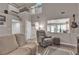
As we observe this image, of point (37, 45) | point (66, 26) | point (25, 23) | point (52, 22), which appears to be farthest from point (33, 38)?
point (66, 26)

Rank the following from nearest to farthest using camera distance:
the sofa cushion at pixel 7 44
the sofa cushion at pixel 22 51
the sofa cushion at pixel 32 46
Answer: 1. the sofa cushion at pixel 7 44
2. the sofa cushion at pixel 22 51
3. the sofa cushion at pixel 32 46

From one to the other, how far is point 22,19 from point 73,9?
3.19ft

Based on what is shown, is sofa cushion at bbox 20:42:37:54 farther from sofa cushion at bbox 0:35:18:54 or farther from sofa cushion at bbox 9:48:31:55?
sofa cushion at bbox 0:35:18:54

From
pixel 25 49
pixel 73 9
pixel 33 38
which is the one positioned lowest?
pixel 25 49

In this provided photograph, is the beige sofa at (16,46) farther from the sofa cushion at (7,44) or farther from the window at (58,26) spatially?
the window at (58,26)

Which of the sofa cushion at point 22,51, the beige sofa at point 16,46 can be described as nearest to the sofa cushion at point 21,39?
the beige sofa at point 16,46

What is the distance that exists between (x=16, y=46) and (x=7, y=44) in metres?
0.19

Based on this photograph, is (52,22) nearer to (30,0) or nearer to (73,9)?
(73,9)

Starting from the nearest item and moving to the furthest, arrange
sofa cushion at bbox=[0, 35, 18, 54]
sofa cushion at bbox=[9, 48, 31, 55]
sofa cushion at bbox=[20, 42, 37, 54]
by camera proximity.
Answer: sofa cushion at bbox=[0, 35, 18, 54] < sofa cushion at bbox=[9, 48, 31, 55] < sofa cushion at bbox=[20, 42, 37, 54]

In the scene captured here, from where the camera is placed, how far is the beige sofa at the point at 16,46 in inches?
76.8

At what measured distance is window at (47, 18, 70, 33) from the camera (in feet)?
6.97

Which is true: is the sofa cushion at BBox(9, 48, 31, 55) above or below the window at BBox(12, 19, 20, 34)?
below

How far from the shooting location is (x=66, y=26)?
212cm

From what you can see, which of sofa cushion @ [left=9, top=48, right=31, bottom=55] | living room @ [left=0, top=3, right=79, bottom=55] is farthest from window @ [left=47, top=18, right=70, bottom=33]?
sofa cushion @ [left=9, top=48, right=31, bottom=55]
